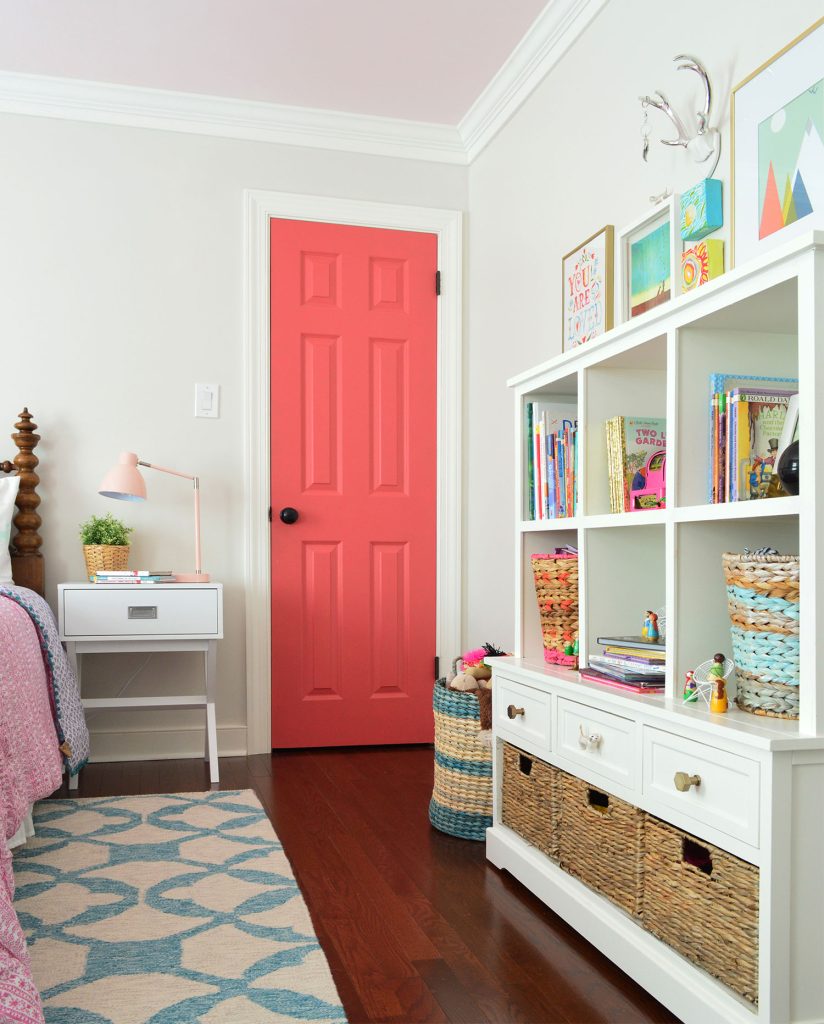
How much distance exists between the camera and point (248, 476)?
12.2ft

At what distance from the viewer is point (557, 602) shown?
2.30 metres

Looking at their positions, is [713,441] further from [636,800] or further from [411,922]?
[411,922]

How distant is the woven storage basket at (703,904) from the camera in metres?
1.39

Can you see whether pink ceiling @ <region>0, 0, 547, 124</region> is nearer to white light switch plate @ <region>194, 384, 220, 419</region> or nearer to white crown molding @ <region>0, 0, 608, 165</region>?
white crown molding @ <region>0, 0, 608, 165</region>

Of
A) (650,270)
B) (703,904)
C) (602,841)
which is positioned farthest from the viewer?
(650,270)

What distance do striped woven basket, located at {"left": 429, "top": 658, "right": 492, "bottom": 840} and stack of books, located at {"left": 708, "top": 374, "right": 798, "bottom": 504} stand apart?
107 cm

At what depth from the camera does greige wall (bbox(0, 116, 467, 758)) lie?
3.53 meters

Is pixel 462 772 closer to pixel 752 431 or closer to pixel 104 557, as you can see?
pixel 752 431

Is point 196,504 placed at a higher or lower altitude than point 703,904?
higher

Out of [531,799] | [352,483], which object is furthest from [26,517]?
[531,799]

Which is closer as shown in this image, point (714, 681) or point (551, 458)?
point (714, 681)

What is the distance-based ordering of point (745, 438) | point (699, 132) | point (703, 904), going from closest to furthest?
point (703, 904), point (745, 438), point (699, 132)

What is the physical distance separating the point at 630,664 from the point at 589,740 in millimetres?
174

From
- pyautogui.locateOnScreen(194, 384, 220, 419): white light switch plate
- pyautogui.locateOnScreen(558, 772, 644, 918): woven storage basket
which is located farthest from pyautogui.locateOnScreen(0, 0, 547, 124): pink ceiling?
pyautogui.locateOnScreen(558, 772, 644, 918): woven storage basket
